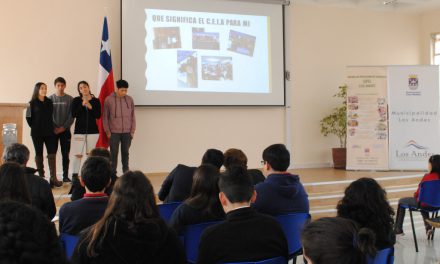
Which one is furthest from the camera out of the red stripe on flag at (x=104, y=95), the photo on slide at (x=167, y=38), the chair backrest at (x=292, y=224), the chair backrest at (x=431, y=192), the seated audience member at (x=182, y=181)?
the photo on slide at (x=167, y=38)

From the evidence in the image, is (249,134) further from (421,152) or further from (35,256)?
(35,256)

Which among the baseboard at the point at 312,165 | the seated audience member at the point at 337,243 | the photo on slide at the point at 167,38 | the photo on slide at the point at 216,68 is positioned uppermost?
the photo on slide at the point at 167,38

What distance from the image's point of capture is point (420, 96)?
26.3 feet

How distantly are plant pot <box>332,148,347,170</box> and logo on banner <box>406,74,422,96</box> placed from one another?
5.24 feet

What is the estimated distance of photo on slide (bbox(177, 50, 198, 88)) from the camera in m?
7.28

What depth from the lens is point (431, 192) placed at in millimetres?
4098

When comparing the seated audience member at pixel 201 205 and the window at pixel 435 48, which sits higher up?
the window at pixel 435 48

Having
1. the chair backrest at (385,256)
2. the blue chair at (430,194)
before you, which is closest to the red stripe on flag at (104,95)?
the blue chair at (430,194)

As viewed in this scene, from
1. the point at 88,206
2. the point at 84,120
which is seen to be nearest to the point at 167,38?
the point at 84,120

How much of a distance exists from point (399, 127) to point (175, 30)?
14.5 feet

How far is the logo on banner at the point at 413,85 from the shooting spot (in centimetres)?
804

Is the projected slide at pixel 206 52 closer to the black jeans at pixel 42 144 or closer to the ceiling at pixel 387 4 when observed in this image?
the ceiling at pixel 387 4

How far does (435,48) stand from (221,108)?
16.3 feet

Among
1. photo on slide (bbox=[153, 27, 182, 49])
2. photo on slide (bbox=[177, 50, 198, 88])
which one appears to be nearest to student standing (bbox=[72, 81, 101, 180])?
photo on slide (bbox=[153, 27, 182, 49])
